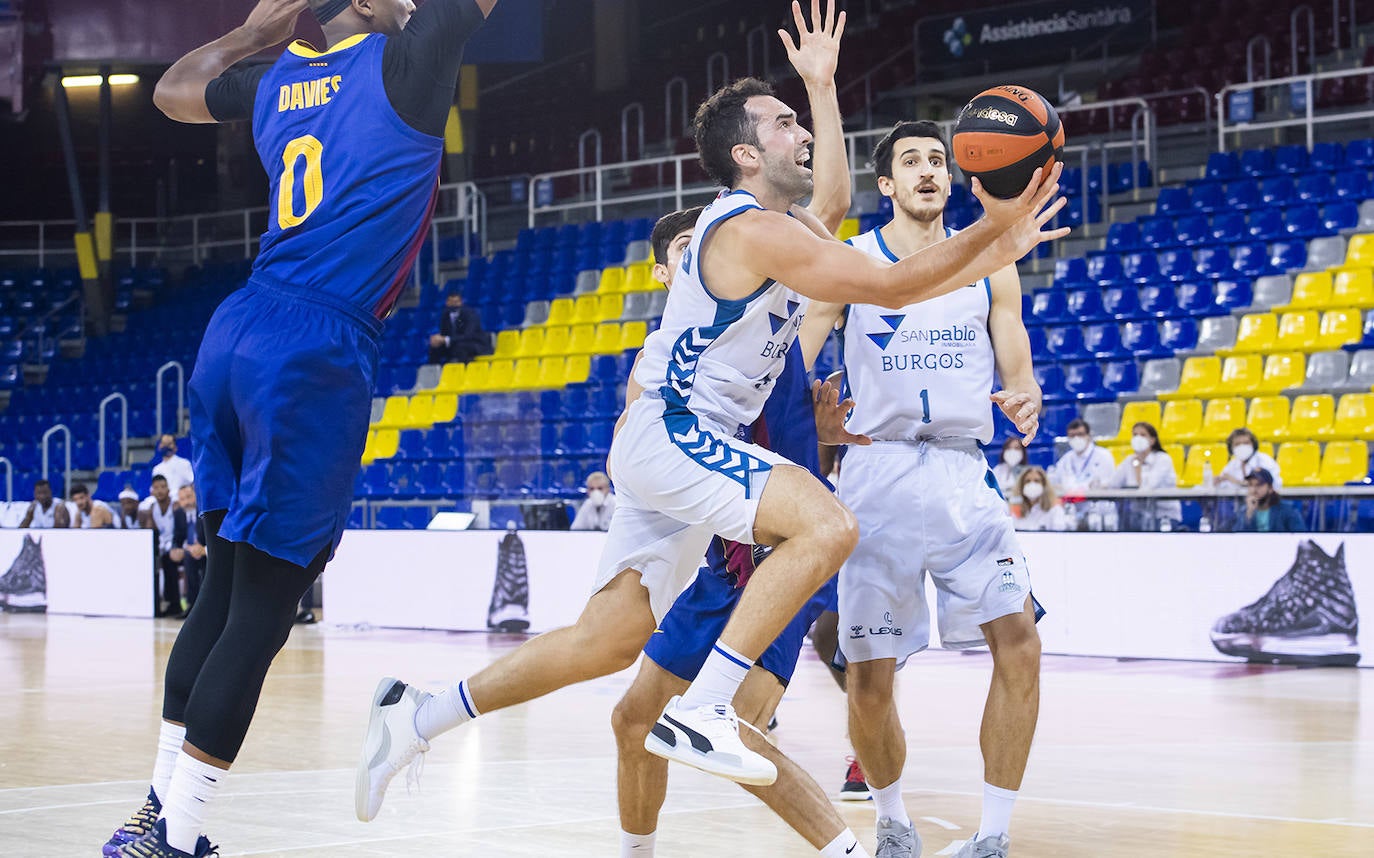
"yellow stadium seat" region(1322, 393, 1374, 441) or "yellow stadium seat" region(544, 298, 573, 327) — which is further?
"yellow stadium seat" region(544, 298, 573, 327)

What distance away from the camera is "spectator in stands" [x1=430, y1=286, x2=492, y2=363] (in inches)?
798

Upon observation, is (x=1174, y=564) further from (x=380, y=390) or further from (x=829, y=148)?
(x=380, y=390)

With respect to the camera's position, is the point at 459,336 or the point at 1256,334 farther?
the point at 459,336

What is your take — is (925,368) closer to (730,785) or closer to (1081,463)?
(730,785)

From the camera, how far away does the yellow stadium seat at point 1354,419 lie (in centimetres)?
1413

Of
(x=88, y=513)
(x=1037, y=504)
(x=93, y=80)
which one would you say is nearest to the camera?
(x=1037, y=504)

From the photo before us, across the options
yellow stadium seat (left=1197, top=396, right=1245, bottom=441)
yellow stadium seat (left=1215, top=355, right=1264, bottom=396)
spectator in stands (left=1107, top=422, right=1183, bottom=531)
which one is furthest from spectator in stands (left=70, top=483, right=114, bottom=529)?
yellow stadium seat (left=1215, top=355, right=1264, bottom=396)

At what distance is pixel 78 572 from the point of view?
17.9 metres

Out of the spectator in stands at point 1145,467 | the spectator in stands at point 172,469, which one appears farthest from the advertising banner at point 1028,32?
the spectator in stands at point 172,469

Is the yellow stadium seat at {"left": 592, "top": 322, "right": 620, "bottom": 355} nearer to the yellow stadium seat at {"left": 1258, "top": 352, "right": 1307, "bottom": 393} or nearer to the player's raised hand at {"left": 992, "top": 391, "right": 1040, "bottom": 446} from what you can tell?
the yellow stadium seat at {"left": 1258, "top": 352, "right": 1307, "bottom": 393}

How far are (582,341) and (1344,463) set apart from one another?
9.42 metres

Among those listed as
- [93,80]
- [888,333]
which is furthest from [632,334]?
[888,333]

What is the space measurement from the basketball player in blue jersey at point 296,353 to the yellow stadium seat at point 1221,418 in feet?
39.3

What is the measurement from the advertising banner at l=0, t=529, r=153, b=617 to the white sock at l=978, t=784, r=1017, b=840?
13903 millimetres
